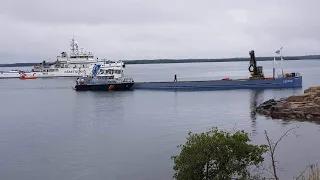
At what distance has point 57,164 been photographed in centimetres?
2025

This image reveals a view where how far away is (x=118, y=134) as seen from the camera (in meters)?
28.0

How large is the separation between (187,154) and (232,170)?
1413 millimetres

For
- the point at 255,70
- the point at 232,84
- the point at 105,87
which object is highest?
the point at 255,70

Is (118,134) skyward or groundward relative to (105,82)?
groundward

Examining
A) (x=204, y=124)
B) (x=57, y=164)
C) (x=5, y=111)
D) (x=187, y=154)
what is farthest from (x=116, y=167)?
(x=5, y=111)

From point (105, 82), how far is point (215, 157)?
A: 52.3 meters

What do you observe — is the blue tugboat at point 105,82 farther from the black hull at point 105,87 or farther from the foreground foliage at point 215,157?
the foreground foliage at point 215,157

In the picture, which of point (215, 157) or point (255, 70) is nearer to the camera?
point (215, 157)

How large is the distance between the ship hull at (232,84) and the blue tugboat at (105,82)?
274 centimetres

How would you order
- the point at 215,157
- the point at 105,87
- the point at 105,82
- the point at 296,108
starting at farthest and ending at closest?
the point at 105,82
the point at 105,87
the point at 296,108
the point at 215,157

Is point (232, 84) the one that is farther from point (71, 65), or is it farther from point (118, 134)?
point (71, 65)

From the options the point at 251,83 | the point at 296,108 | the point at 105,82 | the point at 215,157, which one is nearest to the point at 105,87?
the point at 105,82

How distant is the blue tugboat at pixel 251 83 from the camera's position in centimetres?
6150

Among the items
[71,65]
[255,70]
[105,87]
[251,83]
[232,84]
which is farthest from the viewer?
[71,65]
